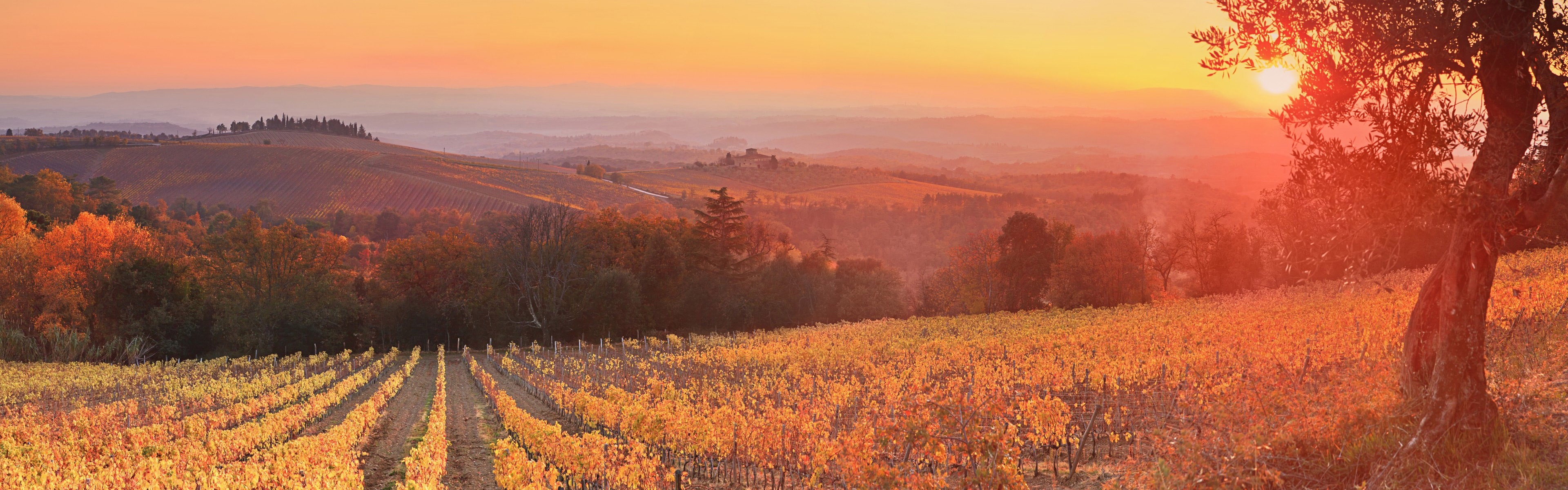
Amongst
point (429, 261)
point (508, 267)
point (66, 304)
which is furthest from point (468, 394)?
point (66, 304)

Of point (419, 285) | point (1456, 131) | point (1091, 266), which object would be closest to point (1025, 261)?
point (1091, 266)

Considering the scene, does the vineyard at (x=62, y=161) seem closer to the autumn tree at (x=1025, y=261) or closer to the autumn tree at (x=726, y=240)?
the autumn tree at (x=726, y=240)

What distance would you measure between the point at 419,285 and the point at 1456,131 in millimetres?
59180

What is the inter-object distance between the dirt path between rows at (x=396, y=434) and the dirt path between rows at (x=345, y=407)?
1.04 m

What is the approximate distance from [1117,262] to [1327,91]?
45.0 m

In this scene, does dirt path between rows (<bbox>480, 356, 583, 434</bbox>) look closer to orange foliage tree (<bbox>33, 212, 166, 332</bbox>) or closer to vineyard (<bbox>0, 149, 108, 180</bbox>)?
orange foliage tree (<bbox>33, 212, 166, 332</bbox>)

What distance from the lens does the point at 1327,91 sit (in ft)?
31.4

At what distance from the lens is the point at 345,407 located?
94.0ft

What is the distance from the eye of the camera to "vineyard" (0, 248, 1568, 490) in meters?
9.23

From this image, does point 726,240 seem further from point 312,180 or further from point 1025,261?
point 312,180

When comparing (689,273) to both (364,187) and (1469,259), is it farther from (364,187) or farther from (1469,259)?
(364,187)

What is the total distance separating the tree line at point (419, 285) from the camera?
50312 millimetres

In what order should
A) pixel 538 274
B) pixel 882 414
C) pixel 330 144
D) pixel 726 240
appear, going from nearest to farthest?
1. pixel 882 414
2. pixel 538 274
3. pixel 726 240
4. pixel 330 144

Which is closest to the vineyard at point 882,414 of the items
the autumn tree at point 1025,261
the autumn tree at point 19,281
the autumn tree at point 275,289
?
the autumn tree at point 275,289
